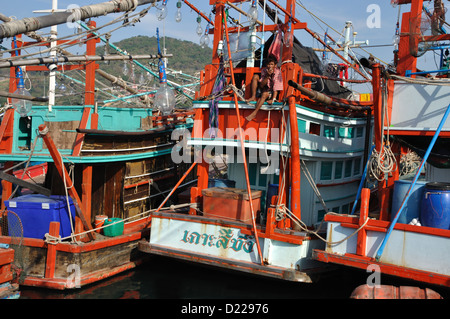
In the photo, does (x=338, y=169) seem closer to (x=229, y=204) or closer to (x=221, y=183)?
(x=221, y=183)

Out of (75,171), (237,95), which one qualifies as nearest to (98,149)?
(75,171)

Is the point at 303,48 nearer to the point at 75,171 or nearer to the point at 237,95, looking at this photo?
the point at 237,95

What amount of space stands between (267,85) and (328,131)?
85.3 inches

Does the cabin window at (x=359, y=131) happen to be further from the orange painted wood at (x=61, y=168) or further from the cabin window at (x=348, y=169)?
the orange painted wood at (x=61, y=168)

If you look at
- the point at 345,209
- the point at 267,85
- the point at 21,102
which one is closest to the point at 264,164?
the point at 267,85

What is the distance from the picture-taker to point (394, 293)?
6.94 meters

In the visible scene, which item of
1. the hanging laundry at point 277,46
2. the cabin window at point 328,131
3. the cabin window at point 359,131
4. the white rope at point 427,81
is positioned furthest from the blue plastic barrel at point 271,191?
the cabin window at point 359,131

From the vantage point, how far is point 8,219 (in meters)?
9.46

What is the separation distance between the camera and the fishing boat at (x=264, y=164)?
27.6ft

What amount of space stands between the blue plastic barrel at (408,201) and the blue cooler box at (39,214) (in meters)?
6.80

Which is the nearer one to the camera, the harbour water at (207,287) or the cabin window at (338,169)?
the harbour water at (207,287)

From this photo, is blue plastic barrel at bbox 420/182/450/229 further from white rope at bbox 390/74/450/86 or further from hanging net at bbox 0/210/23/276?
hanging net at bbox 0/210/23/276

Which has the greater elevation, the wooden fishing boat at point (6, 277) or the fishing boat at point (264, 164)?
the fishing boat at point (264, 164)
